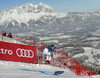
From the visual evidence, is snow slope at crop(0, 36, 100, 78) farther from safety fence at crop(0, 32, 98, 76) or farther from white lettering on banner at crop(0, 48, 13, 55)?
safety fence at crop(0, 32, 98, 76)

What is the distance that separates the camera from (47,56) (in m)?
15.8

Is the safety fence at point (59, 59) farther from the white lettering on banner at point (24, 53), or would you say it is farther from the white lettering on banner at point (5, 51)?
the white lettering on banner at point (5, 51)

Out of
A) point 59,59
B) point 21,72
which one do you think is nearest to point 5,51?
point 21,72

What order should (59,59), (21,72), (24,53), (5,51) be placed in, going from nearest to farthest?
(21,72) → (5,51) → (24,53) → (59,59)

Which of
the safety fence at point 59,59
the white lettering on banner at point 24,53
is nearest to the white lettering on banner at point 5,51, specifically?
the white lettering on banner at point 24,53

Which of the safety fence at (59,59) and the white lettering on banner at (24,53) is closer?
the white lettering on banner at (24,53)

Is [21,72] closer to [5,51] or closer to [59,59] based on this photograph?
[5,51]

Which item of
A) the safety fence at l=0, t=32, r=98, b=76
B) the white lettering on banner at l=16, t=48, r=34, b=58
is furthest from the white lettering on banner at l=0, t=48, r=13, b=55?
the safety fence at l=0, t=32, r=98, b=76

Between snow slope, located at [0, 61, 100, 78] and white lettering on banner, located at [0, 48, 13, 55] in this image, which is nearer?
snow slope, located at [0, 61, 100, 78]

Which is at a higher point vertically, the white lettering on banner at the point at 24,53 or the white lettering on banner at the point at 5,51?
the white lettering on banner at the point at 5,51

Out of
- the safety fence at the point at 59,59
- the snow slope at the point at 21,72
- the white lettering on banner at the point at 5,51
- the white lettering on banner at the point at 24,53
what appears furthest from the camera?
the safety fence at the point at 59,59

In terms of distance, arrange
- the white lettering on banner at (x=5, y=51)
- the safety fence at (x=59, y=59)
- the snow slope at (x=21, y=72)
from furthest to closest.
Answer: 1. the safety fence at (x=59, y=59)
2. the white lettering on banner at (x=5, y=51)
3. the snow slope at (x=21, y=72)

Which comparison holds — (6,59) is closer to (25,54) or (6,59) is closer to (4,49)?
(4,49)

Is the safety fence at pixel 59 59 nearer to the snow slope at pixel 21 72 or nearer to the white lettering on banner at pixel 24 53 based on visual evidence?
the white lettering on banner at pixel 24 53
